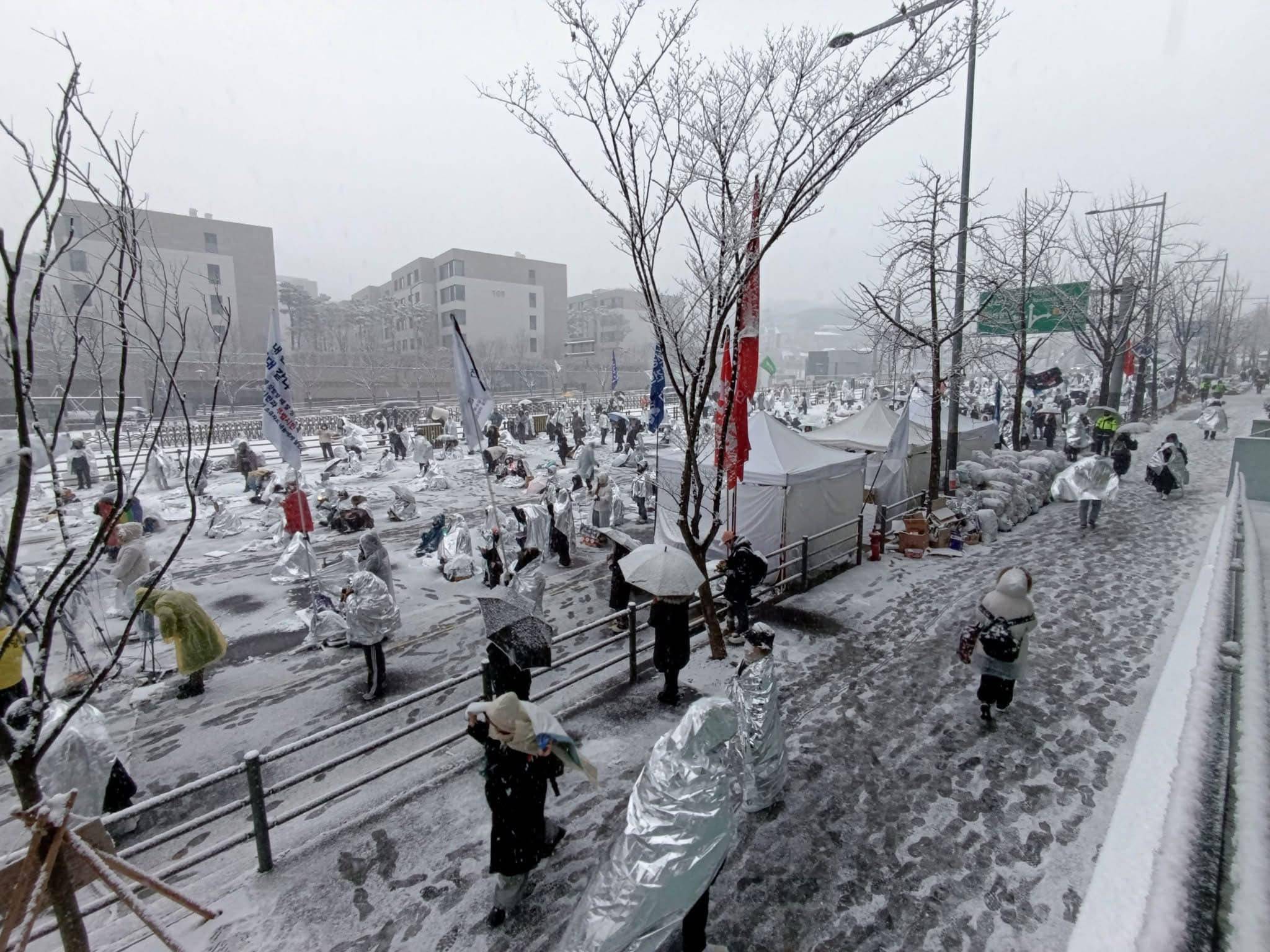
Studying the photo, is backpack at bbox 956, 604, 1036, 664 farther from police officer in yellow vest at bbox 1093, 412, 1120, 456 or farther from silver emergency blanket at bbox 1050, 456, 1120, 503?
police officer in yellow vest at bbox 1093, 412, 1120, 456

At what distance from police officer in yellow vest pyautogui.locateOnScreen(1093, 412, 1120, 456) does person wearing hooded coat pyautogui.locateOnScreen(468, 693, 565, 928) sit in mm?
22352

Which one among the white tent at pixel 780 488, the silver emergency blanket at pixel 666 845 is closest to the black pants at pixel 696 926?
the silver emergency blanket at pixel 666 845

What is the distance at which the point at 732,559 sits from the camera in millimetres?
7812

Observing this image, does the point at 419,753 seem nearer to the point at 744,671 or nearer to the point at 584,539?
the point at 744,671

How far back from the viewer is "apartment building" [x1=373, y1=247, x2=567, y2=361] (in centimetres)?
7594

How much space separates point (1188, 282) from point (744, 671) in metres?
42.6

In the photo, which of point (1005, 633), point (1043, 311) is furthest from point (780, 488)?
point (1043, 311)

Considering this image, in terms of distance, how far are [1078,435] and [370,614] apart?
2250 cm

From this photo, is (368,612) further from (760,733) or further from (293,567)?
(293,567)

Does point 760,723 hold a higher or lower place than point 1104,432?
lower

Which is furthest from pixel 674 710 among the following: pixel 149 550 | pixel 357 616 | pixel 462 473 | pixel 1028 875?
pixel 462 473

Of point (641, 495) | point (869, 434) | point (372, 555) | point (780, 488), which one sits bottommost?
point (641, 495)

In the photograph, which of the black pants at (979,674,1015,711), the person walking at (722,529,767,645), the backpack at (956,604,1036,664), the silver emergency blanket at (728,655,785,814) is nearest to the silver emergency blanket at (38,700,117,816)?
the silver emergency blanket at (728,655,785,814)

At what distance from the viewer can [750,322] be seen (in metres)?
7.06
